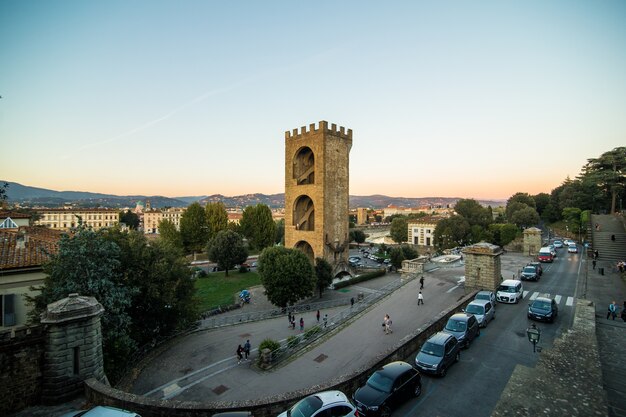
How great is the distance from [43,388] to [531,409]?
45.4 ft

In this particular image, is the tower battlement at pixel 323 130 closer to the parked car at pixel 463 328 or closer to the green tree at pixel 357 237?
the parked car at pixel 463 328

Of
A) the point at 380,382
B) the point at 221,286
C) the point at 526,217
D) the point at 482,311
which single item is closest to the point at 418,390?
the point at 380,382

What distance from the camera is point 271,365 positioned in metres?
15.2

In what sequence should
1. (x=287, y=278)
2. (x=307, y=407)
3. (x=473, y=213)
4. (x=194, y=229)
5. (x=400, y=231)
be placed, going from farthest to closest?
(x=400, y=231)
(x=473, y=213)
(x=194, y=229)
(x=287, y=278)
(x=307, y=407)

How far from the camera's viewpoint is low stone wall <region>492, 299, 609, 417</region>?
6531 mm

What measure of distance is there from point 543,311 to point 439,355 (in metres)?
8.52

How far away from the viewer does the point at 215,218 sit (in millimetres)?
61562

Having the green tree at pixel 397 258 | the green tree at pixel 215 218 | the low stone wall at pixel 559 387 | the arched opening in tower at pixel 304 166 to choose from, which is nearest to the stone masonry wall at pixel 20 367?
the low stone wall at pixel 559 387

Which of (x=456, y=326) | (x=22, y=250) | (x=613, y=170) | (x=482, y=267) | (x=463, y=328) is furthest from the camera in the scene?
(x=613, y=170)

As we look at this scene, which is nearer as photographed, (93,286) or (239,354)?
(93,286)

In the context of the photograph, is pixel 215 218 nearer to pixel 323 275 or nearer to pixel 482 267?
pixel 323 275

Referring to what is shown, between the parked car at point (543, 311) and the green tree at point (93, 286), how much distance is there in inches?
768

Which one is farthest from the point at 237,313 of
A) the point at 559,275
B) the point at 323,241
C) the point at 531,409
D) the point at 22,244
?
the point at 559,275

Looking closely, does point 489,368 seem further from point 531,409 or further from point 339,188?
point 339,188
